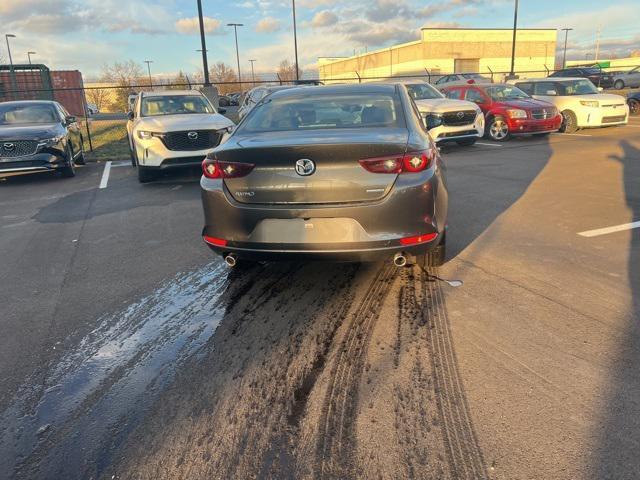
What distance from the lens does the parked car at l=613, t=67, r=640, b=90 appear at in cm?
3603

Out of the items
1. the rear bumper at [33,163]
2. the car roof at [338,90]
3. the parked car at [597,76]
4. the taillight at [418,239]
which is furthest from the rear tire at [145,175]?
the parked car at [597,76]

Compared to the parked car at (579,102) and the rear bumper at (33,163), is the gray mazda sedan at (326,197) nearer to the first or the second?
the rear bumper at (33,163)

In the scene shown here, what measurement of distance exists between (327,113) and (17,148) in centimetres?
797

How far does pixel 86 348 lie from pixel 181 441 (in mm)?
1326

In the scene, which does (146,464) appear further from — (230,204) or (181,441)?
(230,204)

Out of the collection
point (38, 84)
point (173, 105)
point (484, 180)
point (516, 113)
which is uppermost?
point (38, 84)

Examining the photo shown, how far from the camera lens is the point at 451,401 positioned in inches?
102

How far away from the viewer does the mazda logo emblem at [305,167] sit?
333 centimetres

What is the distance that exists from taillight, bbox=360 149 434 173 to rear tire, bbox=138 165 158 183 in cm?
688

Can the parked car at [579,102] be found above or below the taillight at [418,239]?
above

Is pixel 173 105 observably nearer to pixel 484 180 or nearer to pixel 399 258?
pixel 484 180

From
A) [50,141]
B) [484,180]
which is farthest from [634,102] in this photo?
[50,141]

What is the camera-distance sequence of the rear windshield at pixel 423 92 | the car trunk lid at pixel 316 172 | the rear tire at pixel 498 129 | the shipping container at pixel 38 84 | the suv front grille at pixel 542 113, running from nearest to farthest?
the car trunk lid at pixel 316 172
the suv front grille at pixel 542 113
the rear windshield at pixel 423 92
the rear tire at pixel 498 129
the shipping container at pixel 38 84

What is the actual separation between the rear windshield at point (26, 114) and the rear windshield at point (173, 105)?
232 centimetres
